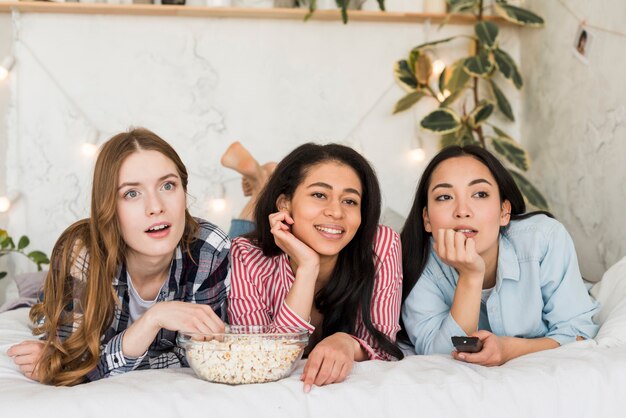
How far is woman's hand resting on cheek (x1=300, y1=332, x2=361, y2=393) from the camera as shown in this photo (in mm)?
1155

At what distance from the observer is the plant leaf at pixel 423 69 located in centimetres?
294

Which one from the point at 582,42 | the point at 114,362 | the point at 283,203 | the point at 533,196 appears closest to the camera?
the point at 114,362

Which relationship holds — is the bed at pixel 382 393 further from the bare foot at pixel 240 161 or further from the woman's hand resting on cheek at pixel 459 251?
the bare foot at pixel 240 161

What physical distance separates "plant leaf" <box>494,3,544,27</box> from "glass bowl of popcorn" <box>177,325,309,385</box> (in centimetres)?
196

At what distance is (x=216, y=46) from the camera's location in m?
2.92

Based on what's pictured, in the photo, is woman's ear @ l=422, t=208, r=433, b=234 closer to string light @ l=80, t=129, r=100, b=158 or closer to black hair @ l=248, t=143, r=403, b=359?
black hair @ l=248, t=143, r=403, b=359

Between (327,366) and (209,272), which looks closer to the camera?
(327,366)

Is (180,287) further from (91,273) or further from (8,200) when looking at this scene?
(8,200)

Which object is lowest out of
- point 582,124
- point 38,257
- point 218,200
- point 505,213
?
point 38,257

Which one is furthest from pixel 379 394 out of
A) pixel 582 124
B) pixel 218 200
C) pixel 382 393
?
pixel 218 200

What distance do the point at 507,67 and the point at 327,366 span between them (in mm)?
1952

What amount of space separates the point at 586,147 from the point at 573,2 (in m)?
0.52

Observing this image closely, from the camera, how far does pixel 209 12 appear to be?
2855 millimetres

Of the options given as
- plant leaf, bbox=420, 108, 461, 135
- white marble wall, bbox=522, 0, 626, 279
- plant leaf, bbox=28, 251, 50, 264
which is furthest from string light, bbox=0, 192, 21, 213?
white marble wall, bbox=522, 0, 626, 279
